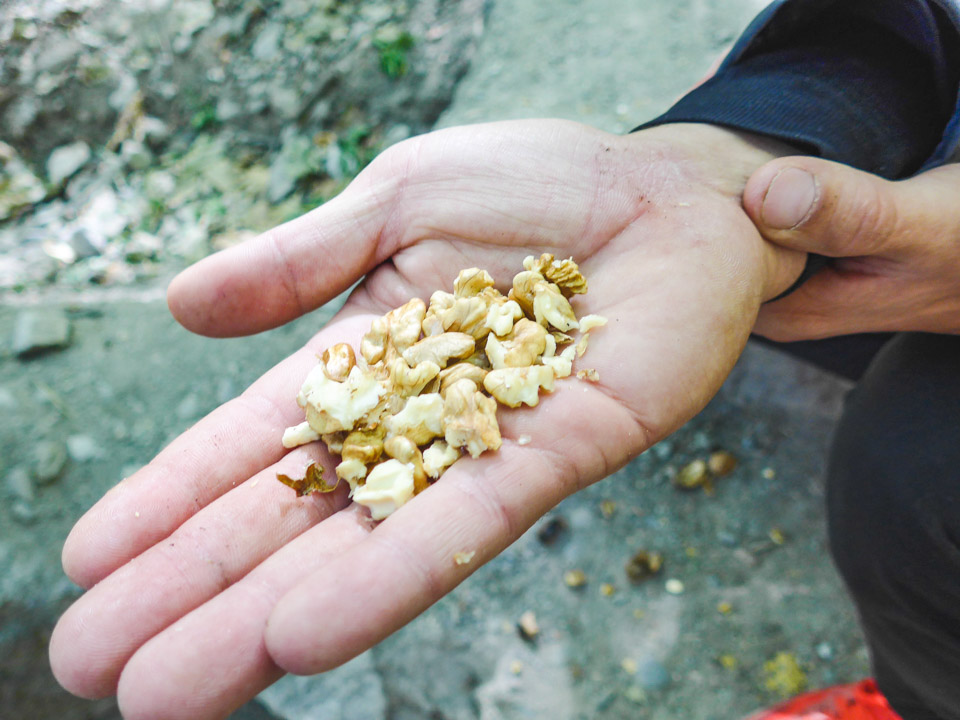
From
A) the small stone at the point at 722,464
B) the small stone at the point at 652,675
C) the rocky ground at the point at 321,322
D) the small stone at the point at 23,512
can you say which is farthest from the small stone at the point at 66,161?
the small stone at the point at 652,675

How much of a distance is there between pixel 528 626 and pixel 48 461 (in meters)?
1.30

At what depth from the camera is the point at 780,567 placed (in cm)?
168

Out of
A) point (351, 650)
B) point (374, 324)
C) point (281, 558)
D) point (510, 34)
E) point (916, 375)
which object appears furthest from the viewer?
point (510, 34)

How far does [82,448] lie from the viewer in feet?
6.02

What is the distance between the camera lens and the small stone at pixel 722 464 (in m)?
1.80

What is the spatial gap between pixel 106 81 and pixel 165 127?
31cm

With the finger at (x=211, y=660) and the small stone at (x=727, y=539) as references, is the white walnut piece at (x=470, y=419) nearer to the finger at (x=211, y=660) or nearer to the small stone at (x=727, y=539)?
the finger at (x=211, y=660)

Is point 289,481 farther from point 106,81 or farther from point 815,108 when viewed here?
point 106,81

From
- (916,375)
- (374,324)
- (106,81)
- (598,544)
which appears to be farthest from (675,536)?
(106,81)

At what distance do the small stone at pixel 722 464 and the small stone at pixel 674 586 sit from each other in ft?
1.00

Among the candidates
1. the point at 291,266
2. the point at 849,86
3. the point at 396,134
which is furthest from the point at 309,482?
the point at 396,134

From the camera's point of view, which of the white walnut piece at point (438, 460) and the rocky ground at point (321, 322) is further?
the rocky ground at point (321, 322)

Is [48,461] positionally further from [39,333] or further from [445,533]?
[445,533]

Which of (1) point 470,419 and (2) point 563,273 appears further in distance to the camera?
(2) point 563,273
